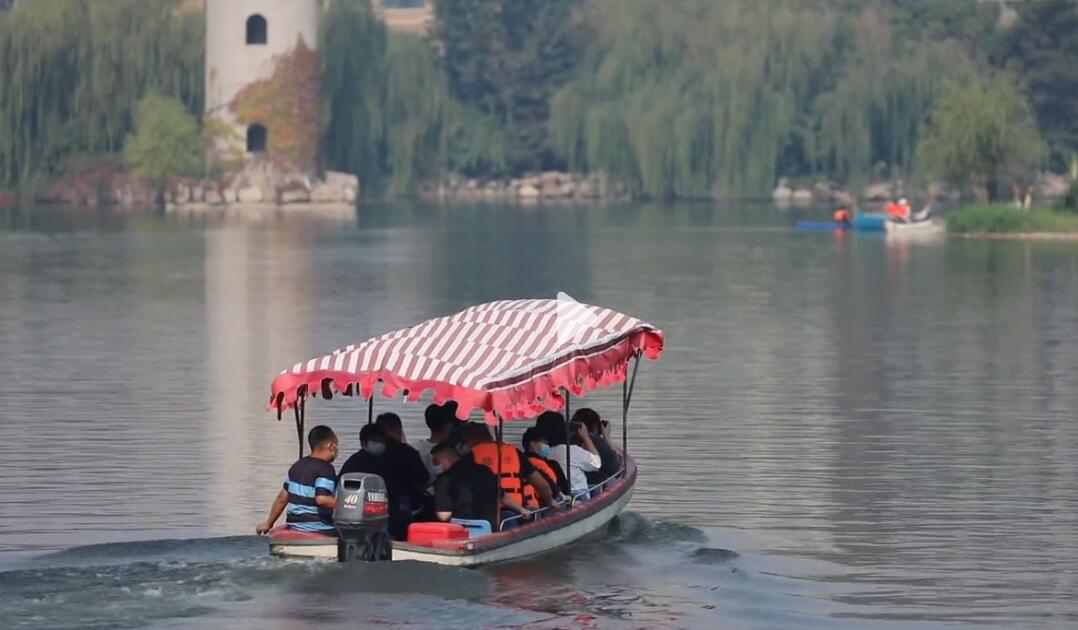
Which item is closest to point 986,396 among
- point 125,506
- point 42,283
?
point 125,506

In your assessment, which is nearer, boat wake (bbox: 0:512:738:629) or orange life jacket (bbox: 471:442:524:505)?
boat wake (bbox: 0:512:738:629)

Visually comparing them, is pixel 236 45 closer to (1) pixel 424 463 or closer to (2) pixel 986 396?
(2) pixel 986 396

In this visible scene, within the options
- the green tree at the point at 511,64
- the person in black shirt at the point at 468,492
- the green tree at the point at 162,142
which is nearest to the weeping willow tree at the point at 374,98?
the green tree at the point at 162,142

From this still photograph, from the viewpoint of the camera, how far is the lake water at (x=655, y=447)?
17.7m

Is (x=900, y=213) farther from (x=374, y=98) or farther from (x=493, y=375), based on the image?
(x=493, y=375)

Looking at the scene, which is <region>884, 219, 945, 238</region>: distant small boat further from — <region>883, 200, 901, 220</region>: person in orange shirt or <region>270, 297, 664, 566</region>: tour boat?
<region>270, 297, 664, 566</region>: tour boat

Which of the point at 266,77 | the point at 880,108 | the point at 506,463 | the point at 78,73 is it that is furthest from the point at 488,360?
the point at 266,77

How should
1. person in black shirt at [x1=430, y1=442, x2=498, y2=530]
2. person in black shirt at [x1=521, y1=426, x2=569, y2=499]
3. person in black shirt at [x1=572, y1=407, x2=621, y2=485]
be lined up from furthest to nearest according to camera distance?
person in black shirt at [x1=572, y1=407, x2=621, y2=485]
person in black shirt at [x1=521, y1=426, x2=569, y2=499]
person in black shirt at [x1=430, y1=442, x2=498, y2=530]

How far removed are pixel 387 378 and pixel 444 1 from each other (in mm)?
110283

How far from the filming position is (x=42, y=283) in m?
51.8

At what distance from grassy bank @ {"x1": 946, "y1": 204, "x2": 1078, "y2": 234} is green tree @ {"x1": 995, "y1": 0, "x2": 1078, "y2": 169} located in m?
A: 33.8

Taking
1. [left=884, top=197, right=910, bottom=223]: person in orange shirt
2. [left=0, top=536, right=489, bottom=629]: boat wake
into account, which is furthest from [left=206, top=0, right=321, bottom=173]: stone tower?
[left=0, top=536, right=489, bottom=629]: boat wake

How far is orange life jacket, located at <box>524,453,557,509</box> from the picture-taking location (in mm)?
19297

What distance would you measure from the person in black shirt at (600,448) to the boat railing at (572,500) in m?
0.08
